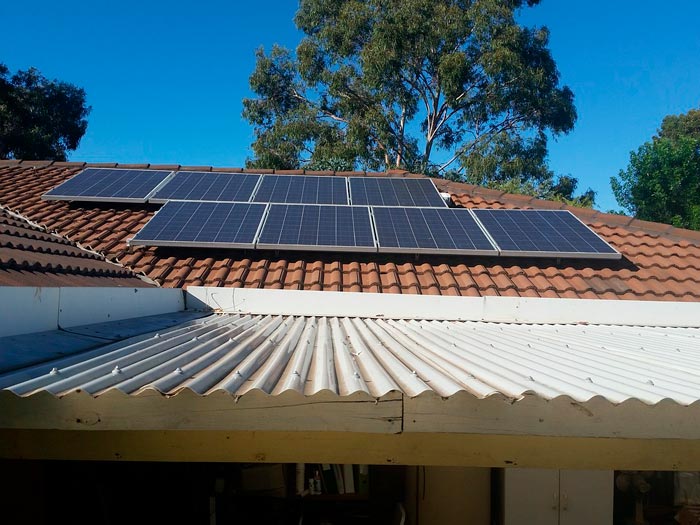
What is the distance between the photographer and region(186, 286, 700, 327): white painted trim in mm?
6066

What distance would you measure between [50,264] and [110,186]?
4.59 meters

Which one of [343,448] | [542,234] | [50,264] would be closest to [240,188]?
[50,264]

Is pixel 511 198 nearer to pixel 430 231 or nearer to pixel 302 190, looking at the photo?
pixel 430 231

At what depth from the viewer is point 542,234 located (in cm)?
780

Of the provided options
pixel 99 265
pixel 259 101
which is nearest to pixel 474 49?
pixel 259 101

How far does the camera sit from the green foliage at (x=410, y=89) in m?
23.3

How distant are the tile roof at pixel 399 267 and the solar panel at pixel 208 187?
26.9 inches

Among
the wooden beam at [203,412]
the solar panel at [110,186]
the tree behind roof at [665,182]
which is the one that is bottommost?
the wooden beam at [203,412]

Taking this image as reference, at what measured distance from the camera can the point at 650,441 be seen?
2.66 metres

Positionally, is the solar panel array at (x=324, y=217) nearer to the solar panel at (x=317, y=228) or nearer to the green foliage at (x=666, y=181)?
the solar panel at (x=317, y=228)

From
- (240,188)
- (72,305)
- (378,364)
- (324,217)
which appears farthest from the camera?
(240,188)

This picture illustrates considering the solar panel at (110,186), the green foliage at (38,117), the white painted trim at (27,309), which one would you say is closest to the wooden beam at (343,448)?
the white painted trim at (27,309)

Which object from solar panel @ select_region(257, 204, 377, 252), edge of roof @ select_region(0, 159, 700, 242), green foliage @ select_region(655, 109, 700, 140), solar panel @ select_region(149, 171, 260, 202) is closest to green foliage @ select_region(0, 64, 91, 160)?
edge of roof @ select_region(0, 159, 700, 242)

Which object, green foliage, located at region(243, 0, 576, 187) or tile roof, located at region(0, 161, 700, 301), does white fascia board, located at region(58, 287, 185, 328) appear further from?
green foliage, located at region(243, 0, 576, 187)
